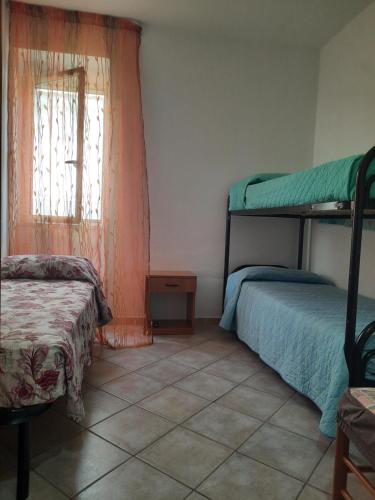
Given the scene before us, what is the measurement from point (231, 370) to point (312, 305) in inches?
26.5

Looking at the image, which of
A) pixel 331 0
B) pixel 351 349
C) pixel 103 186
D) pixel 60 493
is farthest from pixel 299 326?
pixel 331 0

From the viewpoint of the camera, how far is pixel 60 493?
1343 mm

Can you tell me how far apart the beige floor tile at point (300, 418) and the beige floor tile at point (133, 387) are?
685 millimetres

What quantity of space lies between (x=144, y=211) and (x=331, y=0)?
200 centimetres

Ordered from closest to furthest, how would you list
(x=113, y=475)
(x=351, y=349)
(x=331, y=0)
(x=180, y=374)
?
(x=113, y=475) → (x=351, y=349) → (x=180, y=374) → (x=331, y=0)

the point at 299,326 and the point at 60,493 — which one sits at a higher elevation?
the point at 299,326

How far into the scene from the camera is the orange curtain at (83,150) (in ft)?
9.52

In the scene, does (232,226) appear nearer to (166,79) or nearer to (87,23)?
(166,79)

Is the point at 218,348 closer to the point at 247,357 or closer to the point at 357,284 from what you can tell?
the point at 247,357

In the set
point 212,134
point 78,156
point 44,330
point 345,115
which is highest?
point 345,115

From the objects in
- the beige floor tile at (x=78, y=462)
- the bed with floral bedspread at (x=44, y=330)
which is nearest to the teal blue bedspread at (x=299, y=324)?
the beige floor tile at (x=78, y=462)

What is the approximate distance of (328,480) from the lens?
57.6 inches

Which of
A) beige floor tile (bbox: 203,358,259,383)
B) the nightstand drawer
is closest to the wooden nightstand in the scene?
the nightstand drawer

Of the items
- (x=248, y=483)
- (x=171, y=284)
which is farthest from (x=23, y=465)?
(x=171, y=284)
